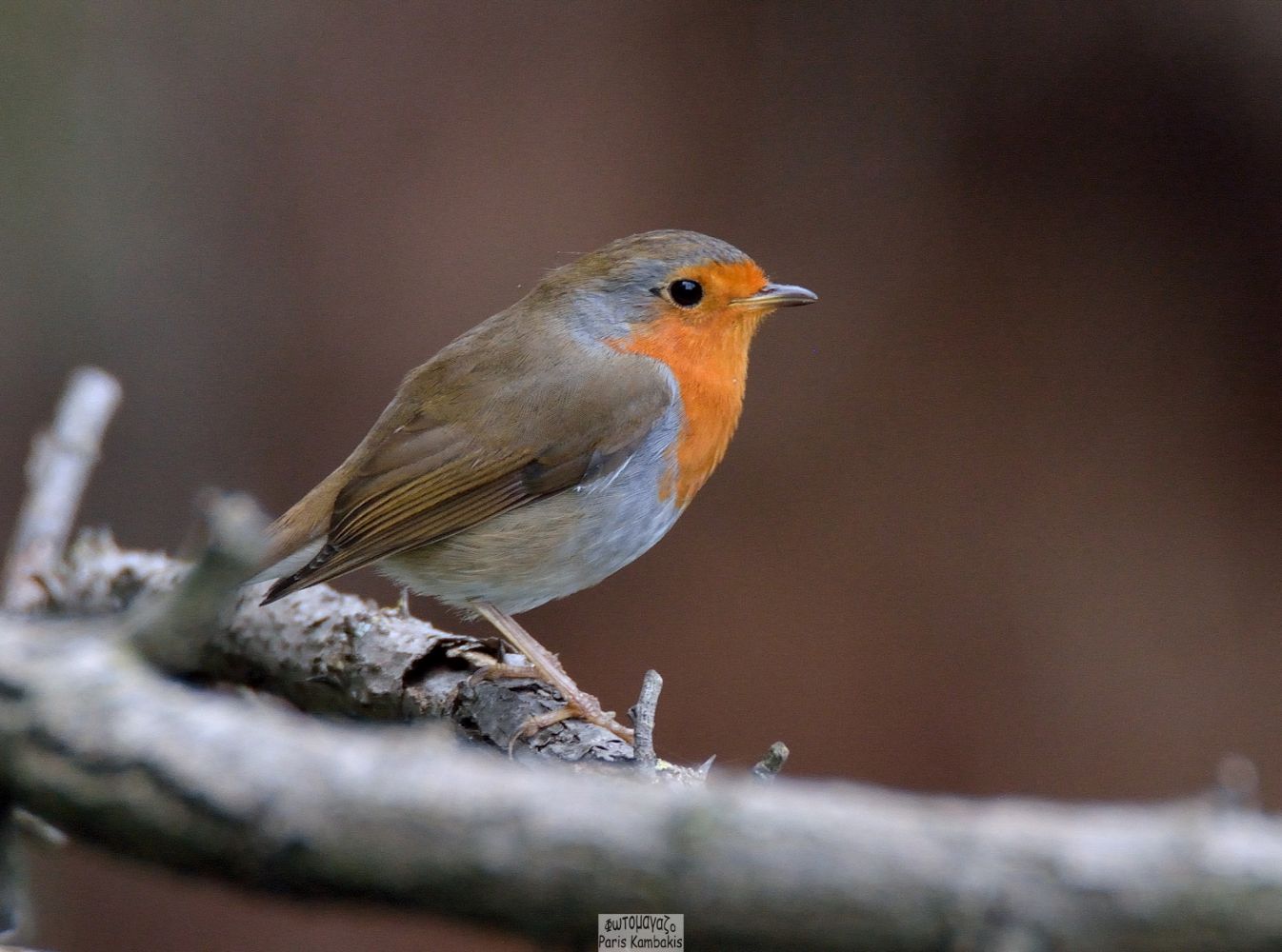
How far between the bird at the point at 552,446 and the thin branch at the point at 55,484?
56cm

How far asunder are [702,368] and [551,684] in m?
0.97

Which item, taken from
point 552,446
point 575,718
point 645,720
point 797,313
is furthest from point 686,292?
point 645,720

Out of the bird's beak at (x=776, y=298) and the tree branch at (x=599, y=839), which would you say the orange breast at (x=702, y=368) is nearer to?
the bird's beak at (x=776, y=298)

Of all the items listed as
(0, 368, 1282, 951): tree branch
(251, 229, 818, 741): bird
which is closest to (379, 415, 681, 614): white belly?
(251, 229, 818, 741): bird

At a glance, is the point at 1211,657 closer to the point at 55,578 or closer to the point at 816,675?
the point at 816,675

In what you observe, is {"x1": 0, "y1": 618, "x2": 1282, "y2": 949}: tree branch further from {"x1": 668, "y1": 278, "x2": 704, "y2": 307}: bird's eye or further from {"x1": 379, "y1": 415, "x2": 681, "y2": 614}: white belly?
{"x1": 668, "y1": 278, "x2": 704, "y2": 307}: bird's eye

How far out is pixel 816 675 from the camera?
15.0 feet

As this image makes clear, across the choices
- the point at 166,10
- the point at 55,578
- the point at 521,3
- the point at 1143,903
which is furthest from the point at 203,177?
the point at 1143,903

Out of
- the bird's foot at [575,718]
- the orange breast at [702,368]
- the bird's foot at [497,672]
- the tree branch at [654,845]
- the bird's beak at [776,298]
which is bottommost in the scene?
the tree branch at [654,845]

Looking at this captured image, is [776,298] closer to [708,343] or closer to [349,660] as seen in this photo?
[708,343]

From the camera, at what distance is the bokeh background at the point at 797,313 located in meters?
4.46

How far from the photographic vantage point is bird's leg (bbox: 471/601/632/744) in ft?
8.67

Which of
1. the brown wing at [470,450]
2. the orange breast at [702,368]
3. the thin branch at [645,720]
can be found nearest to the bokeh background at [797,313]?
the orange breast at [702,368]

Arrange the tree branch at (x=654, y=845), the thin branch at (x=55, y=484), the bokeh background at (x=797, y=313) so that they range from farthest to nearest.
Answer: the bokeh background at (x=797, y=313) < the thin branch at (x=55, y=484) < the tree branch at (x=654, y=845)
